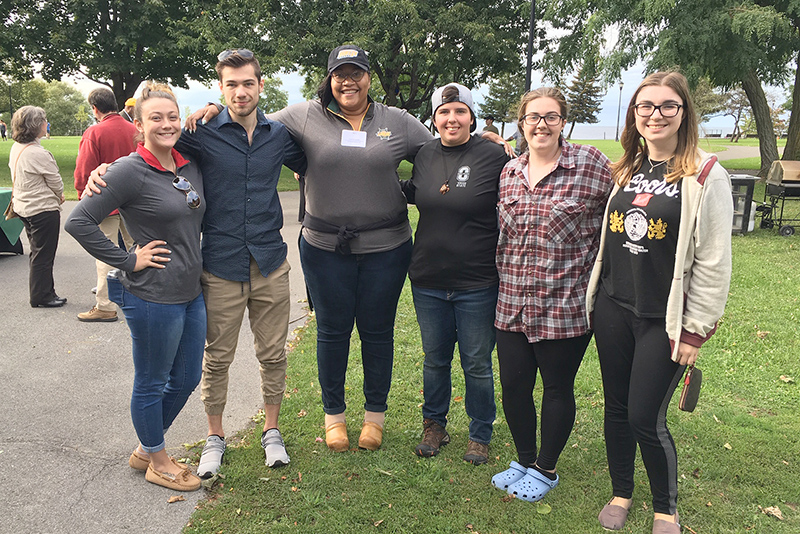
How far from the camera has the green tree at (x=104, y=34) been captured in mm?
20641

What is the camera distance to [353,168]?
3.38 meters

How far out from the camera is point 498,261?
3.19m

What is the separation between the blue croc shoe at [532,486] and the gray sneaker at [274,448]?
134 cm

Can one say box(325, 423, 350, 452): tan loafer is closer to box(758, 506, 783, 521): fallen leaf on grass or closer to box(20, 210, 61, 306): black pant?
box(758, 506, 783, 521): fallen leaf on grass

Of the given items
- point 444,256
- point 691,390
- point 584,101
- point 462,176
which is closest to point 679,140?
point 462,176

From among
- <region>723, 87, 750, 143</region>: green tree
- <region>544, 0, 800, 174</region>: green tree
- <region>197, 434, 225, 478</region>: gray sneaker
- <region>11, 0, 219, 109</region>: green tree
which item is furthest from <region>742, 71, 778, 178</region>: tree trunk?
<region>723, 87, 750, 143</region>: green tree

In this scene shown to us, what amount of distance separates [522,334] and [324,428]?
1.64 metres

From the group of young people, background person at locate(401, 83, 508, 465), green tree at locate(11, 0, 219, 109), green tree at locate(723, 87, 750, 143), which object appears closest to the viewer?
the group of young people

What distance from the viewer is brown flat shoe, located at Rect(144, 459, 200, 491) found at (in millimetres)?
3248

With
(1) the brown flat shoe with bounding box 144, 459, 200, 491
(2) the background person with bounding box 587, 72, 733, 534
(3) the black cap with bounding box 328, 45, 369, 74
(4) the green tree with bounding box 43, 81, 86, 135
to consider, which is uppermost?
(4) the green tree with bounding box 43, 81, 86, 135

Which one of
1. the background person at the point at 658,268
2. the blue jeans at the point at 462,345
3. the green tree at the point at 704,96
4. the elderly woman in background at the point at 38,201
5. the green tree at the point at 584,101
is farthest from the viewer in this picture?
the green tree at the point at 584,101

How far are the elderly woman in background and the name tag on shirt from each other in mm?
4562

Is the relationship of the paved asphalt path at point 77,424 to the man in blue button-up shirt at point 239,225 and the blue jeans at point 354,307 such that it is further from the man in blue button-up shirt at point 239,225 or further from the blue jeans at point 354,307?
the blue jeans at point 354,307

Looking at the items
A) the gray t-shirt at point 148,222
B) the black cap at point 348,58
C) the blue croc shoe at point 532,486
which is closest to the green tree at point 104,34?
the black cap at point 348,58
